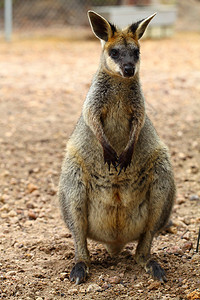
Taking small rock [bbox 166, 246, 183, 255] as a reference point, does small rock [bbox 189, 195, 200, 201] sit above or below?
below

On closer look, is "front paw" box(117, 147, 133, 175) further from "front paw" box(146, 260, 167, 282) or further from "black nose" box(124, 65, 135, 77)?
"front paw" box(146, 260, 167, 282)

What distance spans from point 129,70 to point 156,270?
153 centimetres

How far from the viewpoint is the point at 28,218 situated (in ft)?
17.3

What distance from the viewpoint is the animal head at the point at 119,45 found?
156 inches

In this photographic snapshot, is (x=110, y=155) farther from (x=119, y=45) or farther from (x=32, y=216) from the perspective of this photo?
(x=32, y=216)

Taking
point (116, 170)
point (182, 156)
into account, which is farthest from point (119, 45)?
point (182, 156)

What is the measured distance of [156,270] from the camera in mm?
3977

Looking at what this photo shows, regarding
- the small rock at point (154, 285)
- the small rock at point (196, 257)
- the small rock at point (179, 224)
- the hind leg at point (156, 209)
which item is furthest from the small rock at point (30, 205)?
the small rock at point (154, 285)

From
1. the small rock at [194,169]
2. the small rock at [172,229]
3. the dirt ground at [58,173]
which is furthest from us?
the small rock at [194,169]

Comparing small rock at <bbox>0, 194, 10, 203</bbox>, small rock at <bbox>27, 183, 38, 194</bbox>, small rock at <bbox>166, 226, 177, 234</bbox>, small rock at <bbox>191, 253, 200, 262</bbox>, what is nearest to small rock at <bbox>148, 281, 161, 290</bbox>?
small rock at <bbox>191, 253, 200, 262</bbox>

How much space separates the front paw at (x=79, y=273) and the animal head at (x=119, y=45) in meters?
1.50

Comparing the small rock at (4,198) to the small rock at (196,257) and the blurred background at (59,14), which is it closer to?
the small rock at (196,257)

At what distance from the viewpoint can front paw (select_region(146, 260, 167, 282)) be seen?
12.8ft

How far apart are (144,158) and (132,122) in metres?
0.31
